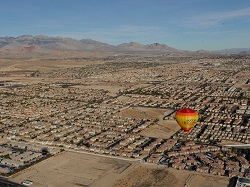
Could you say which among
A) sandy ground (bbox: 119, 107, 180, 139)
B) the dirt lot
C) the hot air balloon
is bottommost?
the dirt lot

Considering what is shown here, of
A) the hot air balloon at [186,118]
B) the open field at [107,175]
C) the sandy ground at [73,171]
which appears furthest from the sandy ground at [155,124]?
the sandy ground at [73,171]

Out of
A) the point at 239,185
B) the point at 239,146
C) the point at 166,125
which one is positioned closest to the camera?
the point at 239,185

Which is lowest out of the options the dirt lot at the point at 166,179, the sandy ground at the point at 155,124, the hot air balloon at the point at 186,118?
the dirt lot at the point at 166,179

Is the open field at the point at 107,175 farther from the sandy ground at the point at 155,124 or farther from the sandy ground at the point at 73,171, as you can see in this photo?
the sandy ground at the point at 155,124

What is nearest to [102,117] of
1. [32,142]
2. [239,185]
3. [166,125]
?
[166,125]

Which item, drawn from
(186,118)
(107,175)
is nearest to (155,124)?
(186,118)

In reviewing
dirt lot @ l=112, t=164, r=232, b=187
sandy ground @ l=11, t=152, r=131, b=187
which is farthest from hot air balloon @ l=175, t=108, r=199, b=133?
sandy ground @ l=11, t=152, r=131, b=187

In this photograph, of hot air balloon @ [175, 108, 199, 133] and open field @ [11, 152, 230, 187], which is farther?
hot air balloon @ [175, 108, 199, 133]

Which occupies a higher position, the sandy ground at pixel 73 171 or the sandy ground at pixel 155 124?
the sandy ground at pixel 155 124

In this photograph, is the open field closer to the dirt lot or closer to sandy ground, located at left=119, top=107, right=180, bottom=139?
the dirt lot

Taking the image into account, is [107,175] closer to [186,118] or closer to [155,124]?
[186,118]

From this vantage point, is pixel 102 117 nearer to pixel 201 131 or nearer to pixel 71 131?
pixel 71 131
